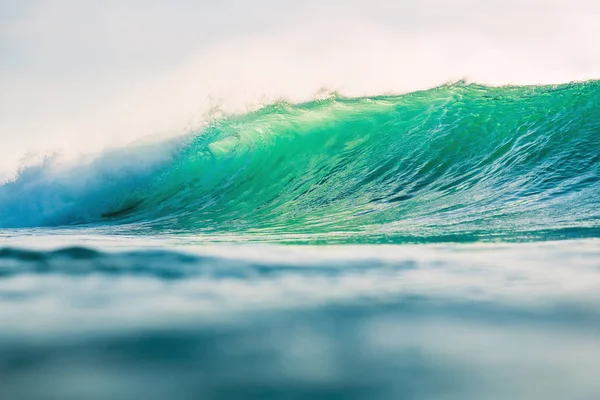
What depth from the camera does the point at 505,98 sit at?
405 inches

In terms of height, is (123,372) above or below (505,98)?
below

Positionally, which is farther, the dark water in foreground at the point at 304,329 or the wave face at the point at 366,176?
the wave face at the point at 366,176

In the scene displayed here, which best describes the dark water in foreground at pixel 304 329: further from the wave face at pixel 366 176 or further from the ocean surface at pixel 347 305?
the wave face at pixel 366 176

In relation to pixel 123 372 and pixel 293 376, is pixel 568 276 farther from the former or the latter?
pixel 123 372

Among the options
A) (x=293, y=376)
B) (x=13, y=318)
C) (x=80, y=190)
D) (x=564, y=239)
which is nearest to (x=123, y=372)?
(x=293, y=376)

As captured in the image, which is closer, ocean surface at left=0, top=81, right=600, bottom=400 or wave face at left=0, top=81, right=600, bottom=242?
ocean surface at left=0, top=81, right=600, bottom=400

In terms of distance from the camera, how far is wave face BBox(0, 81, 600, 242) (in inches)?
203

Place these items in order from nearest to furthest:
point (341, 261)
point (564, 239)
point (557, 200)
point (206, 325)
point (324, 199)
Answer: point (206, 325), point (341, 261), point (564, 239), point (557, 200), point (324, 199)

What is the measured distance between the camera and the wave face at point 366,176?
5.17 metres

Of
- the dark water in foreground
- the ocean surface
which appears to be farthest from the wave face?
the dark water in foreground

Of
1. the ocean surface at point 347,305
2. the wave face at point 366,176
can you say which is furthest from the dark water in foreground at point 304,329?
the wave face at point 366,176

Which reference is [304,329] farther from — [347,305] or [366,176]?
[366,176]

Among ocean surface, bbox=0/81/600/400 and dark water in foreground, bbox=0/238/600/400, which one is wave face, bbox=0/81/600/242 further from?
dark water in foreground, bbox=0/238/600/400

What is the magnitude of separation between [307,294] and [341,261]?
30.9 inches
